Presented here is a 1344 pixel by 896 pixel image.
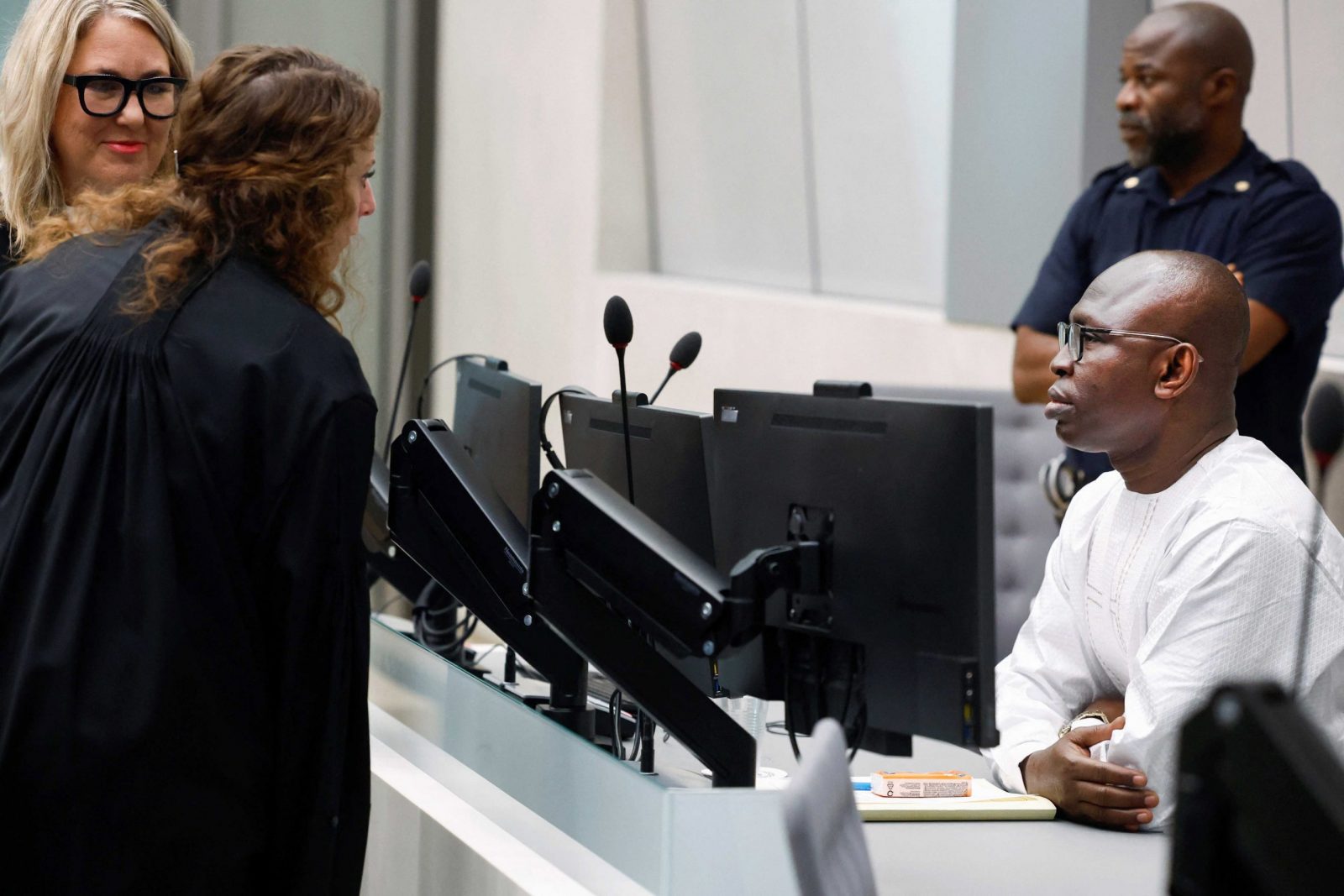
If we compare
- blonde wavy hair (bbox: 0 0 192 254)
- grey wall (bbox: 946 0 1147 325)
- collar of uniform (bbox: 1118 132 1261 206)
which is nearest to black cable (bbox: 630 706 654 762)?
blonde wavy hair (bbox: 0 0 192 254)

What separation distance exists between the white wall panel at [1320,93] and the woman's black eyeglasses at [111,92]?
8.22 feet

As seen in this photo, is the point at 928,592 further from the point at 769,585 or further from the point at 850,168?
the point at 850,168

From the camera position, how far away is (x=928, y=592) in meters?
1.62

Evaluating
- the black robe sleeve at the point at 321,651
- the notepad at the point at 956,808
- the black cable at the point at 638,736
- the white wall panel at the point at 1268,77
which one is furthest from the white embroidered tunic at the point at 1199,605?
the white wall panel at the point at 1268,77

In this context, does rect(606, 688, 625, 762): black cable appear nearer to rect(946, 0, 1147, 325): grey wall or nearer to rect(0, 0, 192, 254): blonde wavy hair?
rect(0, 0, 192, 254): blonde wavy hair

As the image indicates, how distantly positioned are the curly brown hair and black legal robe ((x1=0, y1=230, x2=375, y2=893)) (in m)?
0.05

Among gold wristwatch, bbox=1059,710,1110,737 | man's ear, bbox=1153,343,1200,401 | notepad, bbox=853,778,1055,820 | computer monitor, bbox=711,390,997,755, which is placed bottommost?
notepad, bbox=853,778,1055,820

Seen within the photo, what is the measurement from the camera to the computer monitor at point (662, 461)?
6.25 ft

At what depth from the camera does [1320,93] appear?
12.1ft

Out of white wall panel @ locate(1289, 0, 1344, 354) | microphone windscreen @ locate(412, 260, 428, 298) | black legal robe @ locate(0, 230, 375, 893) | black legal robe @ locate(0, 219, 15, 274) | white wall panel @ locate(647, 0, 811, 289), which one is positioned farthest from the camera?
white wall panel @ locate(647, 0, 811, 289)

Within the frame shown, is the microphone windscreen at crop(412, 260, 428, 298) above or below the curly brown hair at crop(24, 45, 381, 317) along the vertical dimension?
below

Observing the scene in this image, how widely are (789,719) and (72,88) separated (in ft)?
4.75

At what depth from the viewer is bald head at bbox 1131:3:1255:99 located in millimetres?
3125

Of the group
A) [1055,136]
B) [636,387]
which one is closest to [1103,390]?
[1055,136]
